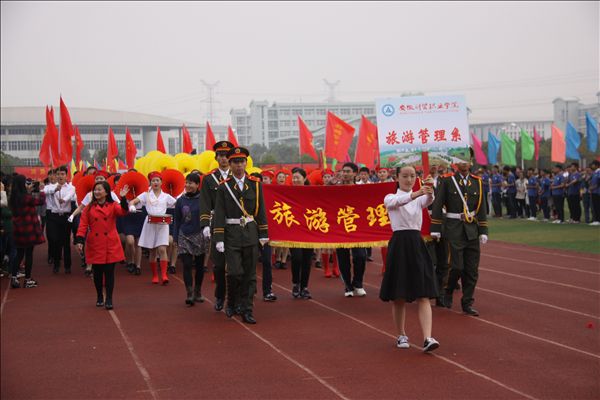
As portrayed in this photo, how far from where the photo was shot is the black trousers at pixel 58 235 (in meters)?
14.3

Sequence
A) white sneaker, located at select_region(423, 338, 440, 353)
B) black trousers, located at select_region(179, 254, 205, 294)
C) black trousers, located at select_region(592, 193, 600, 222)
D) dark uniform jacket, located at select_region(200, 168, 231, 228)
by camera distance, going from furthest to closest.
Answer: black trousers, located at select_region(592, 193, 600, 222)
black trousers, located at select_region(179, 254, 205, 294)
dark uniform jacket, located at select_region(200, 168, 231, 228)
white sneaker, located at select_region(423, 338, 440, 353)

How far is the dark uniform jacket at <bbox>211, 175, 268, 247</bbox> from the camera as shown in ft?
30.2

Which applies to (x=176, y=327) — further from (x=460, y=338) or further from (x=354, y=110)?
(x=354, y=110)

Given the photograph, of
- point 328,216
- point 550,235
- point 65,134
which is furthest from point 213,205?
point 550,235

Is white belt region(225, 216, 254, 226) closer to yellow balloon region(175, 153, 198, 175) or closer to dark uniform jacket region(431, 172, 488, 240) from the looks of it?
dark uniform jacket region(431, 172, 488, 240)

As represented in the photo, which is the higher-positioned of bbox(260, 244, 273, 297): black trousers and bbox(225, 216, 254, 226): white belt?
bbox(225, 216, 254, 226): white belt

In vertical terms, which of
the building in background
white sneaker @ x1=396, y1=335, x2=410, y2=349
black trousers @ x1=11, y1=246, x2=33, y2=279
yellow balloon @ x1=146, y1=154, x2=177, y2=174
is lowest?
white sneaker @ x1=396, y1=335, x2=410, y2=349

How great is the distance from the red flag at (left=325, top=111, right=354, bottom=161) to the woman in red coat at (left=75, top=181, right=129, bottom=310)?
13.8m

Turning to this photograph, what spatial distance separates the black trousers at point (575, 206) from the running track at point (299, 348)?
39.9 ft

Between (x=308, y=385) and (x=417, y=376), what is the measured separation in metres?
0.95

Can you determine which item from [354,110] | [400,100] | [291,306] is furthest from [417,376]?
[354,110]

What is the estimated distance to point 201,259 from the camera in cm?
1069

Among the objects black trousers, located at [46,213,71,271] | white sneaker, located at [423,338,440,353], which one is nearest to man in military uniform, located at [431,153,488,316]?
white sneaker, located at [423,338,440,353]

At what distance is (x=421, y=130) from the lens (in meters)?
Result: 8.27
